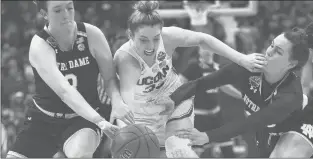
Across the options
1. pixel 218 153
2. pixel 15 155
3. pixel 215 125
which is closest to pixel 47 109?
pixel 15 155

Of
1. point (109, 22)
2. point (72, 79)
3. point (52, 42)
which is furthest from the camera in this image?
point (109, 22)

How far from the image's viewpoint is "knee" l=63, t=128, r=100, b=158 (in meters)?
4.09

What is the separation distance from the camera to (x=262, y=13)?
42.1 ft

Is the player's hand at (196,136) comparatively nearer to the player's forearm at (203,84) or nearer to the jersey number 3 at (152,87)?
the player's forearm at (203,84)

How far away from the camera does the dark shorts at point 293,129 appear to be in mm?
4332

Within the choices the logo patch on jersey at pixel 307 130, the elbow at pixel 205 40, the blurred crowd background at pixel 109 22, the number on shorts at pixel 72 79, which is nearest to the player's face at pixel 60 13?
the number on shorts at pixel 72 79

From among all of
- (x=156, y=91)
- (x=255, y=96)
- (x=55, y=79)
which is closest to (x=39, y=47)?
(x=55, y=79)

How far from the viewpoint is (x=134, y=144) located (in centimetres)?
405

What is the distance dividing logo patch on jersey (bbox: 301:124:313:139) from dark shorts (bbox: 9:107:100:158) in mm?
1575

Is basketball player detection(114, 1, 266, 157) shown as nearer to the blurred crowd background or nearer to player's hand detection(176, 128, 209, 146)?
player's hand detection(176, 128, 209, 146)

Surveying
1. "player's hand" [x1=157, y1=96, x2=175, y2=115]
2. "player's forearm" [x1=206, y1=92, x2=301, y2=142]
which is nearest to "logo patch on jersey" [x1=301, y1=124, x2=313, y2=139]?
"player's forearm" [x1=206, y1=92, x2=301, y2=142]

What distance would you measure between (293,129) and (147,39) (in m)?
1.32

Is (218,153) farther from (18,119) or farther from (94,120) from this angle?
(94,120)

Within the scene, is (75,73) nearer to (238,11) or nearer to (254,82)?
(254,82)
